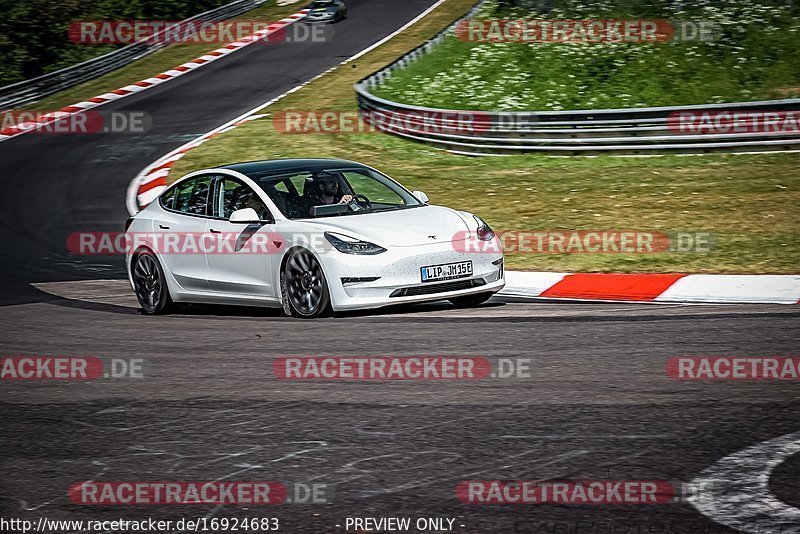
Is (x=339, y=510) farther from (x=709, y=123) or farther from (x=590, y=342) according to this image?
(x=709, y=123)

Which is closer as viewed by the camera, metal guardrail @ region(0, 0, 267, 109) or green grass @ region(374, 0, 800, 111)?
green grass @ region(374, 0, 800, 111)

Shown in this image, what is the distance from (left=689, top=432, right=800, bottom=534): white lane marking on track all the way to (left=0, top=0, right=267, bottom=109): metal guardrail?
95.1 feet

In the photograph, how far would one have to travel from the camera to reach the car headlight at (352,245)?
9.69 m

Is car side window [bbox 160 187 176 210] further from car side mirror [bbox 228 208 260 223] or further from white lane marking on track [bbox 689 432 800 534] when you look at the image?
white lane marking on track [bbox 689 432 800 534]

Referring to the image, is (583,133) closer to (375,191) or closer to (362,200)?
(375,191)

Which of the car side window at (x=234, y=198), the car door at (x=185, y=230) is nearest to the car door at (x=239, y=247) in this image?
the car side window at (x=234, y=198)

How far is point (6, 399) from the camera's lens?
23.2 ft

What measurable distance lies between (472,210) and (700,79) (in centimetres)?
923

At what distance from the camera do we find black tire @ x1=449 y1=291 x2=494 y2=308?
34.1 feet

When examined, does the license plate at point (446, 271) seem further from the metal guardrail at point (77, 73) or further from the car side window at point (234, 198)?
the metal guardrail at point (77, 73)

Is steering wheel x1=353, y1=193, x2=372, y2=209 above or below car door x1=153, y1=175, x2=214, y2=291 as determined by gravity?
above

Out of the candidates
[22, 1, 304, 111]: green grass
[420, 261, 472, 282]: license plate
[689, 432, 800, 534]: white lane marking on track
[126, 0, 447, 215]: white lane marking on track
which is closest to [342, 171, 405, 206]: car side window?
[420, 261, 472, 282]: license plate

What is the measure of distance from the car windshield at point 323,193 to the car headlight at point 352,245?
61 cm

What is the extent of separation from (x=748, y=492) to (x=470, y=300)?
607cm
